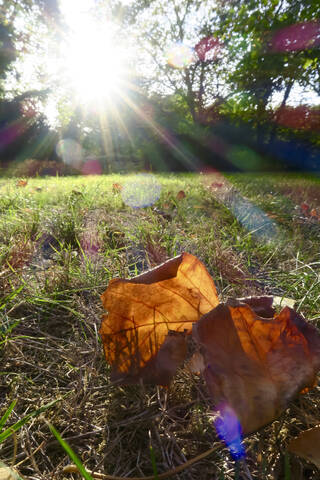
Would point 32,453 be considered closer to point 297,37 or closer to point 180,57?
point 297,37

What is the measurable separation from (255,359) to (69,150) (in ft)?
71.5

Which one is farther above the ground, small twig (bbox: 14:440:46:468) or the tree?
the tree

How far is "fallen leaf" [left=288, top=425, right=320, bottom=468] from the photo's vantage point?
44 centimetres

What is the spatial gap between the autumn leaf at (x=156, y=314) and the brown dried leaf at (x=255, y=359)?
106 mm

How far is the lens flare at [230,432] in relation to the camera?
465mm

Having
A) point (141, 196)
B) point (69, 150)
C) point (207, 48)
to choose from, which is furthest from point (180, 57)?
point (141, 196)

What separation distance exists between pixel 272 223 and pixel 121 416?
1.84 m

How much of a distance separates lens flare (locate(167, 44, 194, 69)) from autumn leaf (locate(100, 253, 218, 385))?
22.8 metres

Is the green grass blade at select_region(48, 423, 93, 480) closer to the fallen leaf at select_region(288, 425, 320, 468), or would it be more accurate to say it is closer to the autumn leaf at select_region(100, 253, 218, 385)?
the autumn leaf at select_region(100, 253, 218, 385)

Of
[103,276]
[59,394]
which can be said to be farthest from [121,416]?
[103,276]

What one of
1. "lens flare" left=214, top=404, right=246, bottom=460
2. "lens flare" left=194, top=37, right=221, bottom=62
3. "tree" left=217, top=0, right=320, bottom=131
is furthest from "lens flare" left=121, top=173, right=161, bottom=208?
"lens flare" left=194, top=37, right=221, bottom=62

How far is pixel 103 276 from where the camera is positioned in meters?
1.14

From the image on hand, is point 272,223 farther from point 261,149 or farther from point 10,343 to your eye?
point 261,149

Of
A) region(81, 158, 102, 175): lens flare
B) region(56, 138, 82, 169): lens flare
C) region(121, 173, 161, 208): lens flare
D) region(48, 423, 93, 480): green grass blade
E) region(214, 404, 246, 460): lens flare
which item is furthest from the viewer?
region(56, 138, 82, 169): lens flare
